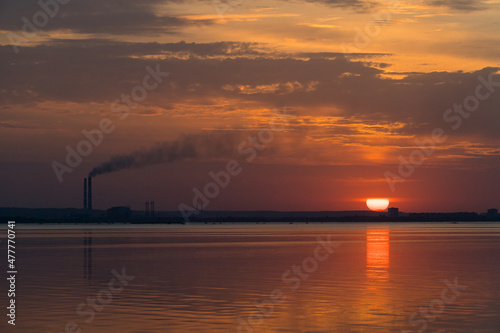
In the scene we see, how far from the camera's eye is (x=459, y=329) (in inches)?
959

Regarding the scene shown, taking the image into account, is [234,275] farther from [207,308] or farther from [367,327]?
[367,327]

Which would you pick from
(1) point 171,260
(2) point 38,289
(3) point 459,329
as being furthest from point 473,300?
(1) point 171,260

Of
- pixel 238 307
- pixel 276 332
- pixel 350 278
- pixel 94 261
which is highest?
pixel 94 261

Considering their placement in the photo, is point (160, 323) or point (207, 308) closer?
point (160, 323)

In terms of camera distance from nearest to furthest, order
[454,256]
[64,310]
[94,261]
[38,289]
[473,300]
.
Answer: [64,310]
[473,300]
[38,289]
[94,261]
[454,256]

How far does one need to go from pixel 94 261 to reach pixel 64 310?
28.8m

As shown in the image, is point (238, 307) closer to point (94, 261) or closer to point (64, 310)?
point (64, 310)

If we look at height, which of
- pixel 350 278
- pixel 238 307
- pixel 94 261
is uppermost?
pixel 94 261

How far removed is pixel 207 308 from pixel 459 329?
9.85 meters

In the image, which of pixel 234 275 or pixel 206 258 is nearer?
pixel 234 275

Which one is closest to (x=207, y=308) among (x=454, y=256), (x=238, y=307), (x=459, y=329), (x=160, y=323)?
(x=238, y=307)

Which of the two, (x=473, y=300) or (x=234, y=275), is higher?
(x=234, y=275)

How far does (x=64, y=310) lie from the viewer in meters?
29.0

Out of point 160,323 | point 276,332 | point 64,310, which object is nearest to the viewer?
point 276,332
